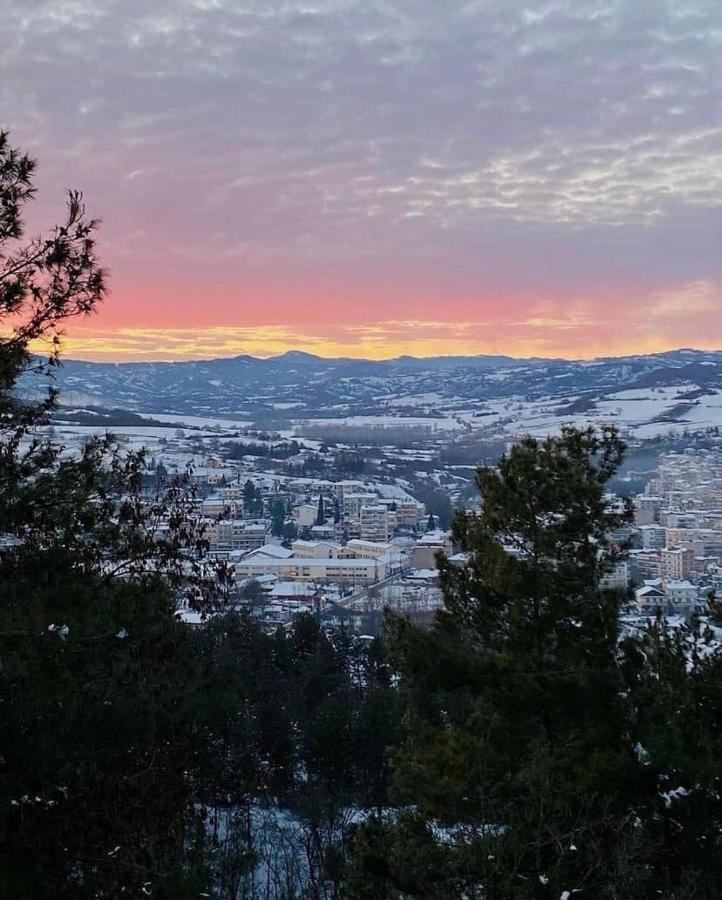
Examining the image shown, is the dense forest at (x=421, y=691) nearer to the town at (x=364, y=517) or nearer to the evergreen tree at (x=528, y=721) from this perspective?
the evergreen tree at (x=528, y=721)

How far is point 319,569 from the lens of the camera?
5044cm

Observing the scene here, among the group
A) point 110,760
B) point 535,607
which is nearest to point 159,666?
point 110,760

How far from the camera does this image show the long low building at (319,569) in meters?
49.0

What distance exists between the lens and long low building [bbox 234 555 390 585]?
49.0 metres

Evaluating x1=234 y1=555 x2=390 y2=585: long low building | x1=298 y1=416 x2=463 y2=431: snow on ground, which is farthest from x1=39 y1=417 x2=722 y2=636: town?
x1=298 y1=416 x2=463 y2=431: snow on ground

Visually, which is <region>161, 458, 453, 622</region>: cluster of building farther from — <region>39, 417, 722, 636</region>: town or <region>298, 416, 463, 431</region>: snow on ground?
<region>298, 416, 463, 431</region>: snow on ground

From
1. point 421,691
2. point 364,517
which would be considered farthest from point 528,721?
point 364,517

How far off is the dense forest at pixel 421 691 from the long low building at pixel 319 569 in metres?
41.8

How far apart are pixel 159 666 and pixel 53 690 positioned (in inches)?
26.2

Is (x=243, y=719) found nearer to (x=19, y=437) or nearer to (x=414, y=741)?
(x=414, y=741)

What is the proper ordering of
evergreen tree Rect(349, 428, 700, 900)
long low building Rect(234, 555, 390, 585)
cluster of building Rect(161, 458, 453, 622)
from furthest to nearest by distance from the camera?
long low building Rect(234, 555, 390, 585), cluster of building Rect(161, 458, 453, 622), evergreen tree Rect(349, 428, 700, 900)

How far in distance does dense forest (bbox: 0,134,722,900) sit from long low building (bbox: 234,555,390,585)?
41.8 metres

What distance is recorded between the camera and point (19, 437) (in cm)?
452

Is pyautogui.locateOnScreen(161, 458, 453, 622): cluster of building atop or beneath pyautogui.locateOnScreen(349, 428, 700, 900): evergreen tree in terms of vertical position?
beneath
